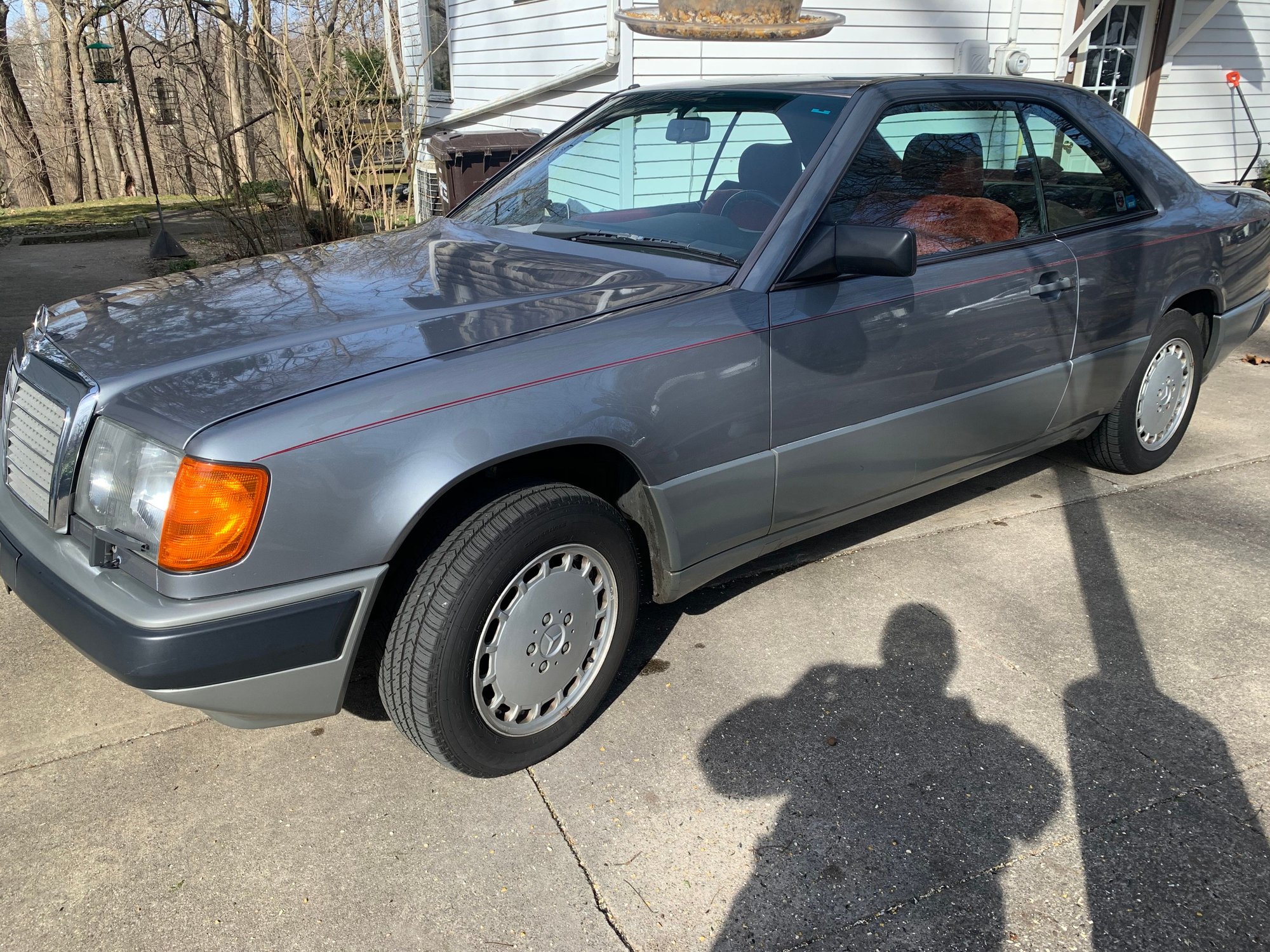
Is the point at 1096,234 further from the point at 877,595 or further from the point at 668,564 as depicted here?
the point at 668,564

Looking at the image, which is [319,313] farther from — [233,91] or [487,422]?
[233,91]

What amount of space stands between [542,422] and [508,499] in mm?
209

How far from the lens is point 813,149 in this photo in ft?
10.0

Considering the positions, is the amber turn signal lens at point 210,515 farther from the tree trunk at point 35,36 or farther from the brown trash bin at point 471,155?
the tree trunk at point 35,36

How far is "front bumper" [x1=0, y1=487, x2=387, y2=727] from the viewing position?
2.06m

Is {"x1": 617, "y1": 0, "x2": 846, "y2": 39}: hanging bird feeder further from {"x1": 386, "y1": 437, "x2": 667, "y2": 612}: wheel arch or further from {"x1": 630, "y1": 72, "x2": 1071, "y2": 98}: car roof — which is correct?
{"x1": 386, "y1": 437, "x2": 667, "y2": 612}: wheel arch

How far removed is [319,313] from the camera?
2.63 metres

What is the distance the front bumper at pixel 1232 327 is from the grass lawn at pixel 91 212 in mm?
10984

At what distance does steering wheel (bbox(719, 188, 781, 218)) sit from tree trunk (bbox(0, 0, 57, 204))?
63.8 feet

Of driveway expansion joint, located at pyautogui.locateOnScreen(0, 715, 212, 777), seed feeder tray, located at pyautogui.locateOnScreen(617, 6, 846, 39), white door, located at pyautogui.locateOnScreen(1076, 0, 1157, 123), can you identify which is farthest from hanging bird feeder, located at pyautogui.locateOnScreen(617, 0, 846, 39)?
white door, located at pyautogui.locateOnScreen(1076, 0, 1157, 123)

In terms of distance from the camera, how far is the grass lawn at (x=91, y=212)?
13281mm

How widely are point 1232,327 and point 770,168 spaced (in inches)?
109

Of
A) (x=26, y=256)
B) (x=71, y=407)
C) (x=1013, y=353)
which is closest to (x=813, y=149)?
(x=1013, y=353)

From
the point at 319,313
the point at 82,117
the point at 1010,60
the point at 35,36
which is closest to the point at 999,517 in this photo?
the point at 319,313
